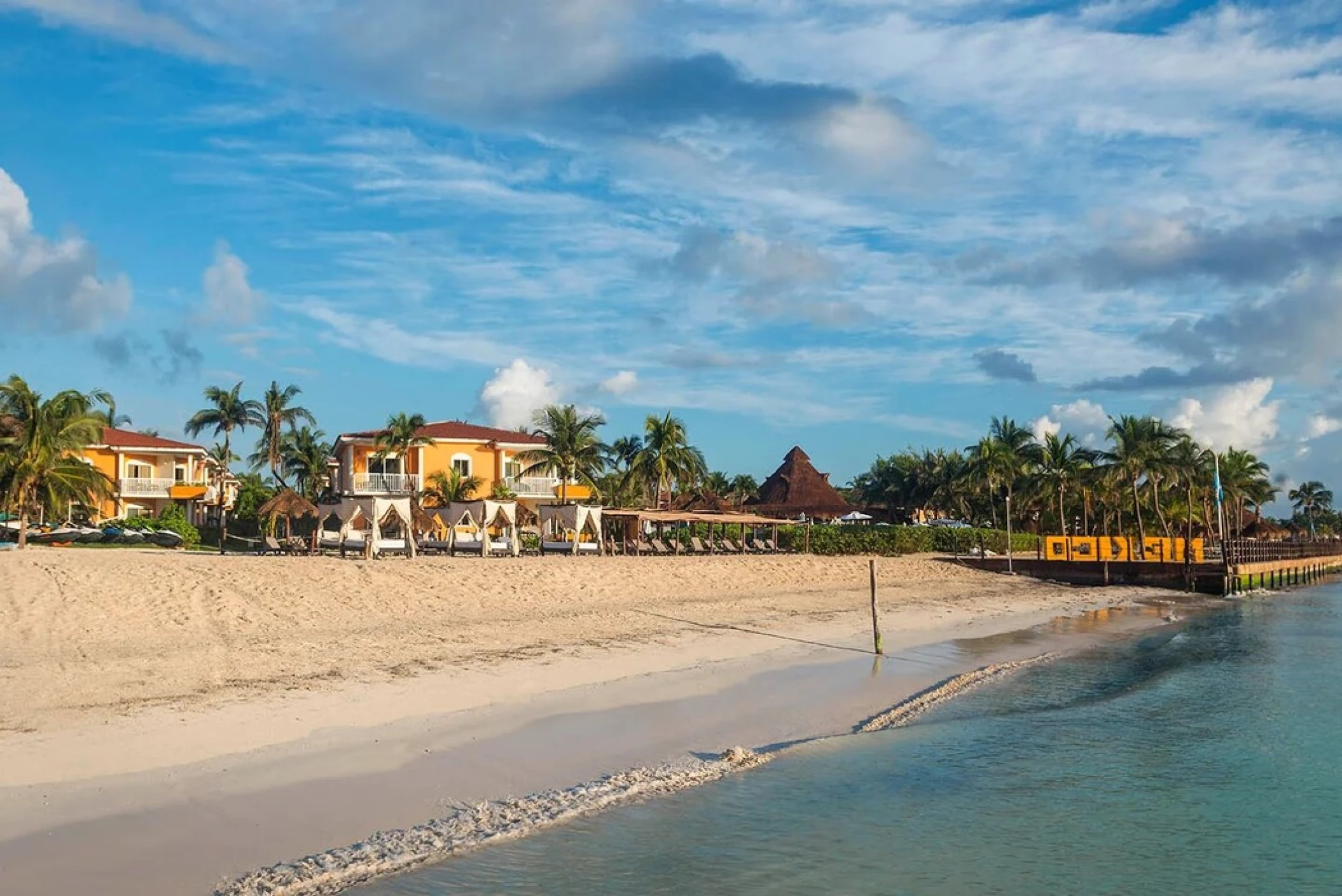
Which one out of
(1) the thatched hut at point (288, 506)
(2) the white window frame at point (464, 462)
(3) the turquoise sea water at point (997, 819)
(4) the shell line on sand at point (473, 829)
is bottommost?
(3) the turquoise sea water at point (997, 819)

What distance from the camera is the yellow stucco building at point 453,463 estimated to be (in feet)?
180

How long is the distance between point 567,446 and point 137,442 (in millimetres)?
25040

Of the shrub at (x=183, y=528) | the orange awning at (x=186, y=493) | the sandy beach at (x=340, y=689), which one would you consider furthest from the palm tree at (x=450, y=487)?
the sandy beach at (x=340, y=689)

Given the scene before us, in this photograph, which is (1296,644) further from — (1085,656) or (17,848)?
(17,848)

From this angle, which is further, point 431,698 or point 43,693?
point 431,698

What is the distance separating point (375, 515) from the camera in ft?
102

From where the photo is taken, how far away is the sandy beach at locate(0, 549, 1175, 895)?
9320 mm

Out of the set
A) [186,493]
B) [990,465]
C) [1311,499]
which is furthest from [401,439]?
[1311,499]

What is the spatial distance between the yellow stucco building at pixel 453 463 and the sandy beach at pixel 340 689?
81.7 ft

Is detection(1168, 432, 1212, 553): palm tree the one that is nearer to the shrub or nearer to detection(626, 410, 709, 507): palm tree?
detection(626, 410, 709, 507): palm tree

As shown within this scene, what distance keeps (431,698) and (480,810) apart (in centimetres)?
Result: 453

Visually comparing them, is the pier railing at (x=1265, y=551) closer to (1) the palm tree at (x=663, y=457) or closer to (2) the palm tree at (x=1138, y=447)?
(2) the palm tree at (x=1138, y=447)

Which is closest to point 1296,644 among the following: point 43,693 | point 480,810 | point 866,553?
point 866,553

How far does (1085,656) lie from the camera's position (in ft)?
81.6
